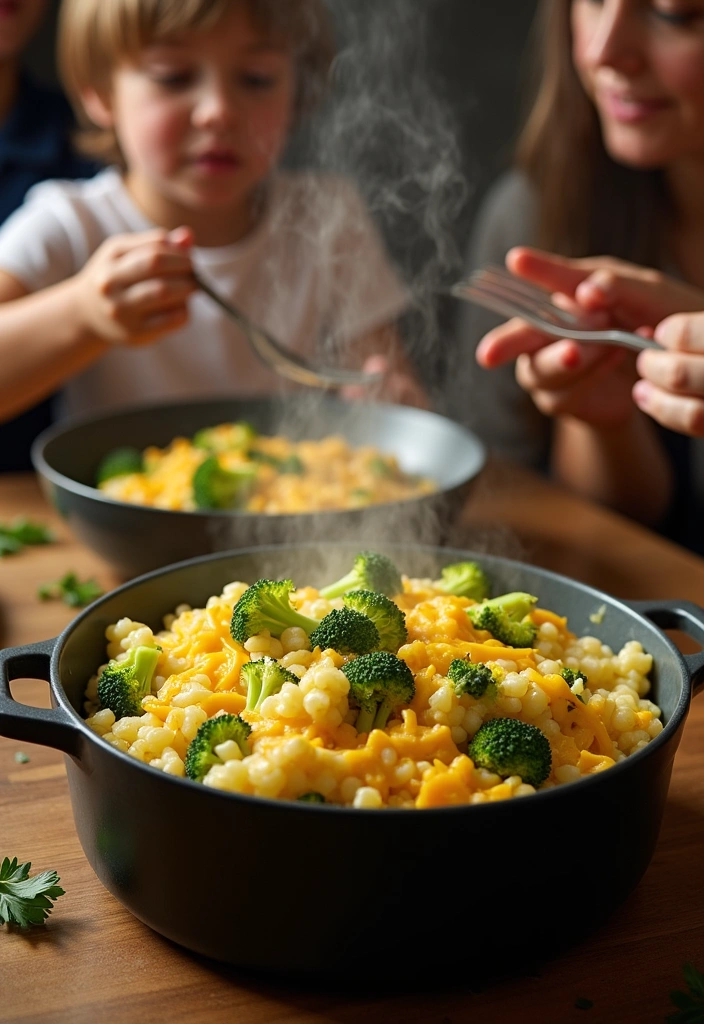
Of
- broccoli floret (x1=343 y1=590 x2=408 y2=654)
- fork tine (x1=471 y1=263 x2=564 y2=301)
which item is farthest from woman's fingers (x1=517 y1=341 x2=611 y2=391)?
broccoli floret (x1=343 y1=590 x2=408 y2=654)

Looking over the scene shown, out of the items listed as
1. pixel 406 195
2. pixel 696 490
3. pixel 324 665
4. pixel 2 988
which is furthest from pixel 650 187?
pixel 2 988

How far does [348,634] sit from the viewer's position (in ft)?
3.78

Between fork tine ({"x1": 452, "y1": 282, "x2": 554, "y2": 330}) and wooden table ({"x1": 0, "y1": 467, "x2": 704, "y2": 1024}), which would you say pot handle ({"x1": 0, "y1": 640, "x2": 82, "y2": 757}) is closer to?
wooden table ({"x1": 0, "y1": 467, "x2": 704, "y2": 1024})

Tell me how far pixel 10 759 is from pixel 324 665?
509 mm

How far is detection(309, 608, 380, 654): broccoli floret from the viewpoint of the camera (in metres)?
1.15

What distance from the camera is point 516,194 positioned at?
3369mm

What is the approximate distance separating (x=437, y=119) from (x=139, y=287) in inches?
84.2

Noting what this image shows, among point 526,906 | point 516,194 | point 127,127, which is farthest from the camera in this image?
point 516,194

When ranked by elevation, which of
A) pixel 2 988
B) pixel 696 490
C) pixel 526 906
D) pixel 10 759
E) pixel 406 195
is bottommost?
pixel 696 490

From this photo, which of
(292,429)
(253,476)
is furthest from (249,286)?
(253,476)

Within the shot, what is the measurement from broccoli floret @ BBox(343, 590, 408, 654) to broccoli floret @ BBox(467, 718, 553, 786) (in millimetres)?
186

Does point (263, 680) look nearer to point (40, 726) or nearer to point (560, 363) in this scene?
point (40, 726)

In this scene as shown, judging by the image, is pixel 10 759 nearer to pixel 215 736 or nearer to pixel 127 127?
pixel 215 736

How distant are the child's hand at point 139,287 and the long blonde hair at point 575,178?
4.05 ft
